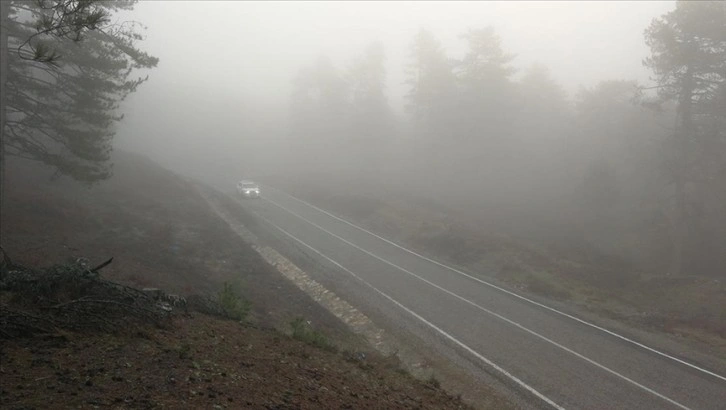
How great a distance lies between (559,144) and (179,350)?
4861cm

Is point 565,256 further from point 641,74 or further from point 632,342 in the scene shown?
point 641,74

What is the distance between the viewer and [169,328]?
7.97 meters

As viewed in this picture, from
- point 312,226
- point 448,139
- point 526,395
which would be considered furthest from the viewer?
point 448,139

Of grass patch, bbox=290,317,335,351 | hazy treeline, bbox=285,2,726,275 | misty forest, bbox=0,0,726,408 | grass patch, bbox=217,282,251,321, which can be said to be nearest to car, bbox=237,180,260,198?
misty forest, bbox=0,0,726,408

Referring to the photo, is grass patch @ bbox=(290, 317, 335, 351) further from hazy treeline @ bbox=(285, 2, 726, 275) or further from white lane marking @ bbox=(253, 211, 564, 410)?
hazy treeline @ bbox=(285, 2, 726, 275)

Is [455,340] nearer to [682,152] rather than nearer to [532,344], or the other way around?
[532,344]

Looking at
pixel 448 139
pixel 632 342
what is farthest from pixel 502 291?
pixel 448 139

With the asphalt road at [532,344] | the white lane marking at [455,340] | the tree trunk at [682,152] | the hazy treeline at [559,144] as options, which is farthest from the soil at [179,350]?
the hazy treeline at [559,144]

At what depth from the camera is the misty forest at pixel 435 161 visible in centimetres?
1681

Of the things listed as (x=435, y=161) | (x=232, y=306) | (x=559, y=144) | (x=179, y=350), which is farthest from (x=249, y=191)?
(x=179, y=350)

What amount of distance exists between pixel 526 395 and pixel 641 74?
101 m

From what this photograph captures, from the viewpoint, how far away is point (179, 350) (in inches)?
277

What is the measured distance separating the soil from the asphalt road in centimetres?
285

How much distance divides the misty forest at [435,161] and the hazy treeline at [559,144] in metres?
0.17
